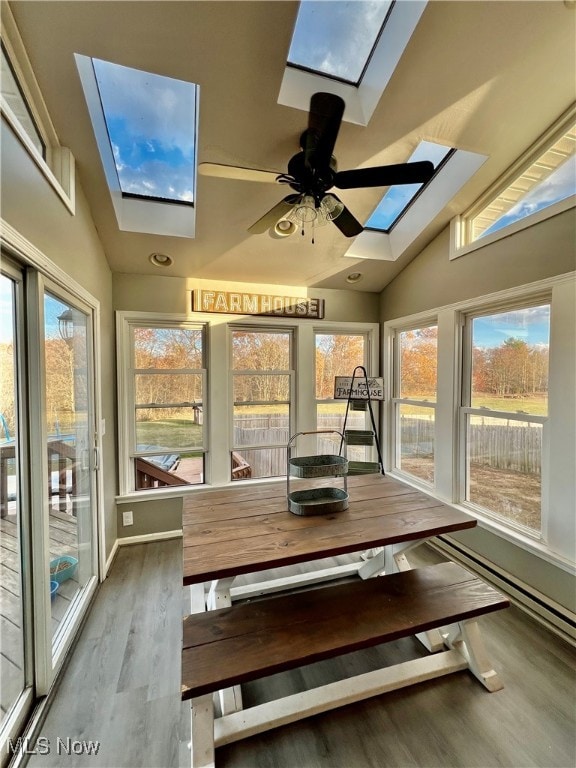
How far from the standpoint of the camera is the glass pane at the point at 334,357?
362 centimetres

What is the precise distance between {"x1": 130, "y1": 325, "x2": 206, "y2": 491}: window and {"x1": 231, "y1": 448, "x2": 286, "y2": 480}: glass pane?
385 millimetres

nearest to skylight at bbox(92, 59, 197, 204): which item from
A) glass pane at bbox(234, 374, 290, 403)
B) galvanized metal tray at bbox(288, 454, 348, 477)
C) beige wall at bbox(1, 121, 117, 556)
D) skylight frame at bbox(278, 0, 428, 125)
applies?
beige wall at bbox(1, 121, 117, 556)

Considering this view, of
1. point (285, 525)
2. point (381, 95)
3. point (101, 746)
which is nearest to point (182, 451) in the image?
point (285, 525)

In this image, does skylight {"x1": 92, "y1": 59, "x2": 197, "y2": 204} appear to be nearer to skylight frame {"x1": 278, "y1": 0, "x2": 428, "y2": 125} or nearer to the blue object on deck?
skylight frame {"x1": 278, "y1": 0, "x2": 428, "y2": 125}

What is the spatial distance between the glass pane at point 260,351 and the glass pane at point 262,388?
0.10m

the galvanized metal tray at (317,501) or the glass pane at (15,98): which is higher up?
the glass pane at (15,98)

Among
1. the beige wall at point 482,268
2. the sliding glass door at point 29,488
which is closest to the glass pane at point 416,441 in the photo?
the beige wall at point 482,268

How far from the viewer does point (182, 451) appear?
317 centimetres

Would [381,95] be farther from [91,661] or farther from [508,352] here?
[91,661]

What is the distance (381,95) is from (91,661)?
3.43 m

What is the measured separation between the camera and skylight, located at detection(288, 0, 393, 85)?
1.48 metres

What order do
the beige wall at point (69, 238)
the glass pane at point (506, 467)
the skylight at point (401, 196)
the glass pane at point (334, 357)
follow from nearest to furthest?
the beige wall at point (69, 238) < the glass pane at point (506, 467) < the skylight at point (401, 196) < the glass pane at point (334, 357)

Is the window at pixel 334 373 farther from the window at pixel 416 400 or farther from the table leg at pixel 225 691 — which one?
the table leg at pixel 225 691

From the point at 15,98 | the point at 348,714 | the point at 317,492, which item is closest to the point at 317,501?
the point at 317,492
